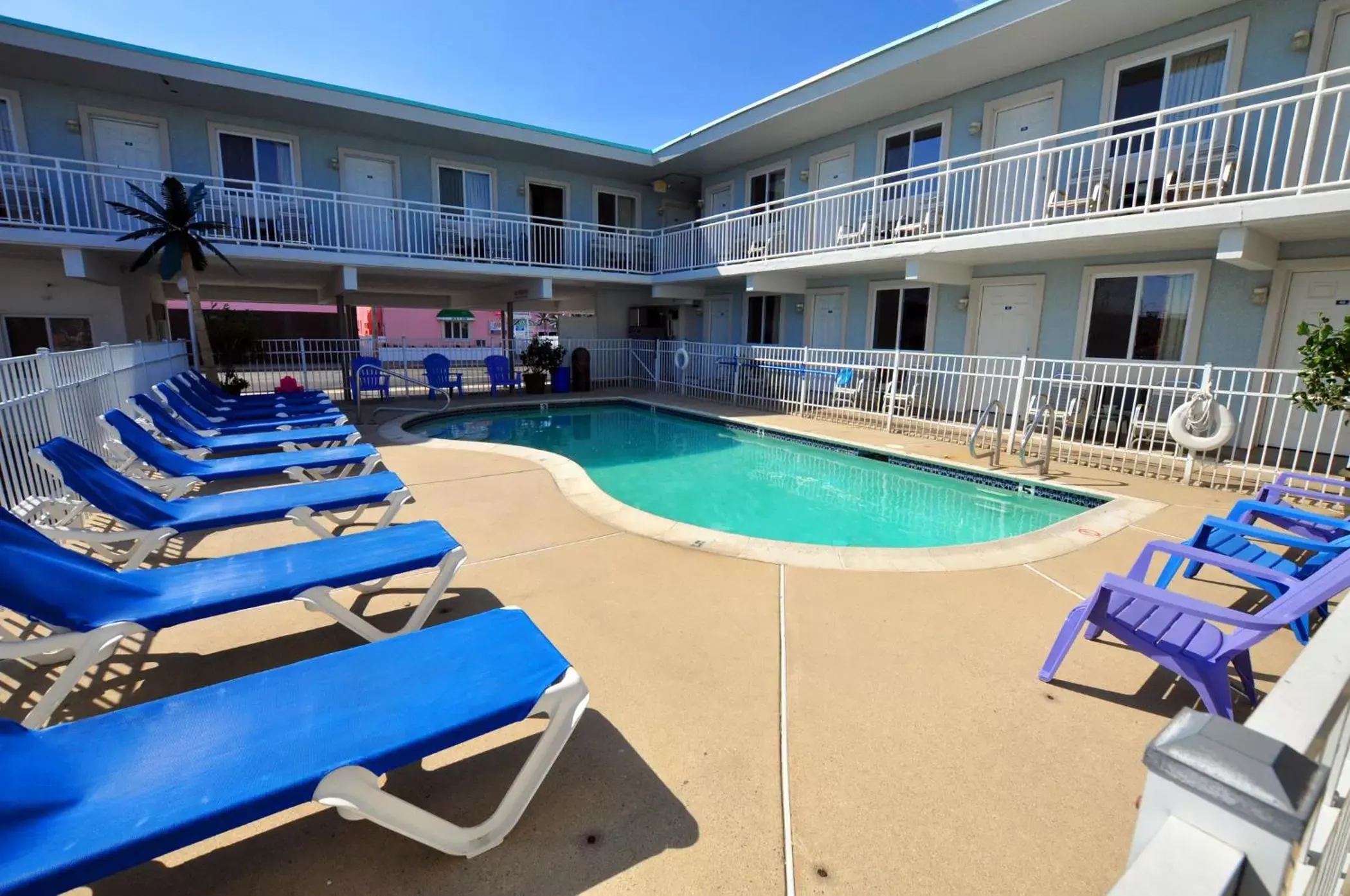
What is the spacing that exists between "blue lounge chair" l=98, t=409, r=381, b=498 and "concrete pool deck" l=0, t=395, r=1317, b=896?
6.75 ft

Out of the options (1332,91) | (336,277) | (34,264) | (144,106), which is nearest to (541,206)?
(336,277)

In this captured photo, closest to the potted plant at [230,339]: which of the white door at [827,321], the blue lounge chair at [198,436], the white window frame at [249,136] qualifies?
the white window frame at [249,136]

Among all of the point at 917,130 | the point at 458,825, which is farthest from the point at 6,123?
the point at 917,130

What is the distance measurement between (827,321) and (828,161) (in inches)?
143

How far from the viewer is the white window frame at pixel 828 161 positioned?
13.4m

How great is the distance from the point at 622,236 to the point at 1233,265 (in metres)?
12.4

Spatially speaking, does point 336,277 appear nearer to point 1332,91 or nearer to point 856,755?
point 856,755

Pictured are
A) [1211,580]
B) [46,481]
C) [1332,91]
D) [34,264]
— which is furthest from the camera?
[34,264]

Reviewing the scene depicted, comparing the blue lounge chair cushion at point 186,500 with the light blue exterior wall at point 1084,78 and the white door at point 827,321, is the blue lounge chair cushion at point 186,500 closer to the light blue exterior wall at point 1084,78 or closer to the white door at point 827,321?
the white door at point 827,321

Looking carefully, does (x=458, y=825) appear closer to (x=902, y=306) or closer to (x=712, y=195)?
(x=902, y=306)

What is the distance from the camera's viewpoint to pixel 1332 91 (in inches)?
243

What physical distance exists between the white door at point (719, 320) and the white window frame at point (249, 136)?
34.0 feet

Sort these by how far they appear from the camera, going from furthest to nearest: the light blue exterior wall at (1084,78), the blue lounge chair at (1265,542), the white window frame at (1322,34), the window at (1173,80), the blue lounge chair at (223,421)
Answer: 1. the window at (1173,80)
2. the light blue exterior wall at (1084,78)
3. the white window frame at (1322,34)
4. the blue lounge chair at (223,421)
5. the blue lounge chair at (1265,542)

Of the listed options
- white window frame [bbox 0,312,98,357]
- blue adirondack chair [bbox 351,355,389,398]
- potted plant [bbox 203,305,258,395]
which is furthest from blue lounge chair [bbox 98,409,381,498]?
white window frame [bbox 0,312,98,357]
